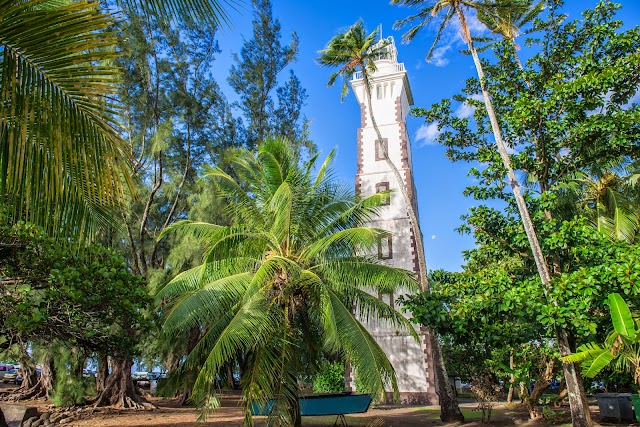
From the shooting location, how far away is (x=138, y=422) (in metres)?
14.5

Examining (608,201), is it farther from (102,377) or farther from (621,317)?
(102,377)

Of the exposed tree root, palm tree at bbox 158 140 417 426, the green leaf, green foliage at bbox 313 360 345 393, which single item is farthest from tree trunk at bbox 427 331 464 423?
the exposed tree root

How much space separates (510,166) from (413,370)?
13.5 m

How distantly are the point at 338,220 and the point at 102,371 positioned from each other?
13172 millimetres

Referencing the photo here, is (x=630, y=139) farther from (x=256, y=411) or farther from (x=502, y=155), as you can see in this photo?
Result: (x=256, y=411)

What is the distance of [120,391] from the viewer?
17562mm

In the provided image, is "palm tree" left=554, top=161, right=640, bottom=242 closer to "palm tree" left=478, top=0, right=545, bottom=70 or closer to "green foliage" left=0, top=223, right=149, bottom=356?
"palm tree" left=478, top=0, right=545, bottom=70

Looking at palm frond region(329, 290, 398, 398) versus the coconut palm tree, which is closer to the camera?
the coconut palm tree

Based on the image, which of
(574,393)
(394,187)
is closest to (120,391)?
(574,393)

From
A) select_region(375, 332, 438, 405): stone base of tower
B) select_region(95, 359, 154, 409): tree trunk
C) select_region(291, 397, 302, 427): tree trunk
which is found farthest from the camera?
select_region(375, 332, 438, 405): stone base of tower

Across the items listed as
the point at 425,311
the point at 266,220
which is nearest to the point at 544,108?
the point at 425,311

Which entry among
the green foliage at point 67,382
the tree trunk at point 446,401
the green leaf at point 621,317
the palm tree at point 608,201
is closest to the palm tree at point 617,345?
the green leaf at point 621,317

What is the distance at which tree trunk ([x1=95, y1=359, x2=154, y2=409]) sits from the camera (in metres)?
17.3

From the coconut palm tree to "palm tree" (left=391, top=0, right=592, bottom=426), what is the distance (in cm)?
808
